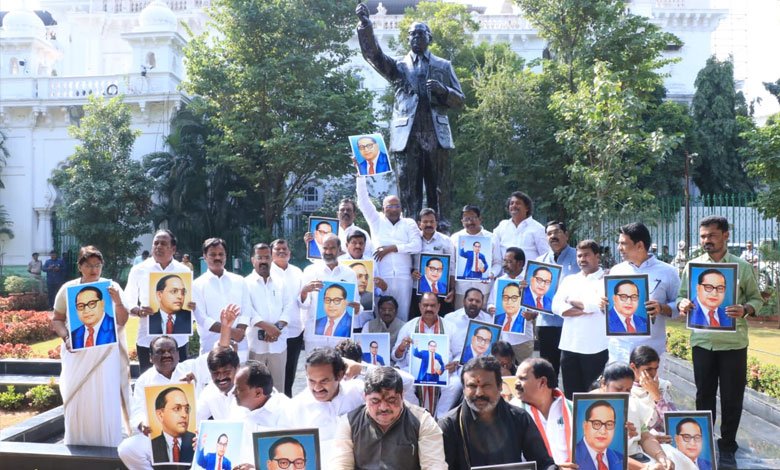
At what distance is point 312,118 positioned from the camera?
21.9 metres

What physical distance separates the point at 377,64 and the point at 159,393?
4.47 metres

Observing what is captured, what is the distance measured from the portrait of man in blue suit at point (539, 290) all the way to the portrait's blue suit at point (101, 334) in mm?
3604

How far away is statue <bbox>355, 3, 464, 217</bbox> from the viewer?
7734mm

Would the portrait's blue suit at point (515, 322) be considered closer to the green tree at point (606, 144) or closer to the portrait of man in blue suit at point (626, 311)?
the portrait of man in blue suit at point (626, 311)

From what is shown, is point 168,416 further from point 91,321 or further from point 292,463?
point 292,463

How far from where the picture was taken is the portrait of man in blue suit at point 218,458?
413 cm

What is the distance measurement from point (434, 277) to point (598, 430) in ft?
9.32

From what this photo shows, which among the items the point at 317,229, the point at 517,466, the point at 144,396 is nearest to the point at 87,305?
the point at 144,396

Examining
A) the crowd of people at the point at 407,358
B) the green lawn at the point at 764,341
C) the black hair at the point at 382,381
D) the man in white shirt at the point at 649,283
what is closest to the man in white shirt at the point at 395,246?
the crowd of people at the point at 407,358

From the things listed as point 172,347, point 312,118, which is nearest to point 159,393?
point 172,347

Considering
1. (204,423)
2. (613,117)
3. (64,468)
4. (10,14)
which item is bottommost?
(64,468)

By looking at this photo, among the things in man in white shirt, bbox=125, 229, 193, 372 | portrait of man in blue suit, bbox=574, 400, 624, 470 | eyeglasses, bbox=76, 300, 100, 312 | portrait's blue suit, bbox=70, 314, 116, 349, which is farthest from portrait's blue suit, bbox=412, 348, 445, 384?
eyeglasses, bbox=76, 300, 100, 312

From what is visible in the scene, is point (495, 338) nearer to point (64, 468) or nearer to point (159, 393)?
point (159, 393)

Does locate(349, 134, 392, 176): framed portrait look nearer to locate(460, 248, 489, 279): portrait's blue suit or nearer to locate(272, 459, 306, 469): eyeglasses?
locate(460, 248, 489, 279): portrait's blue suit
